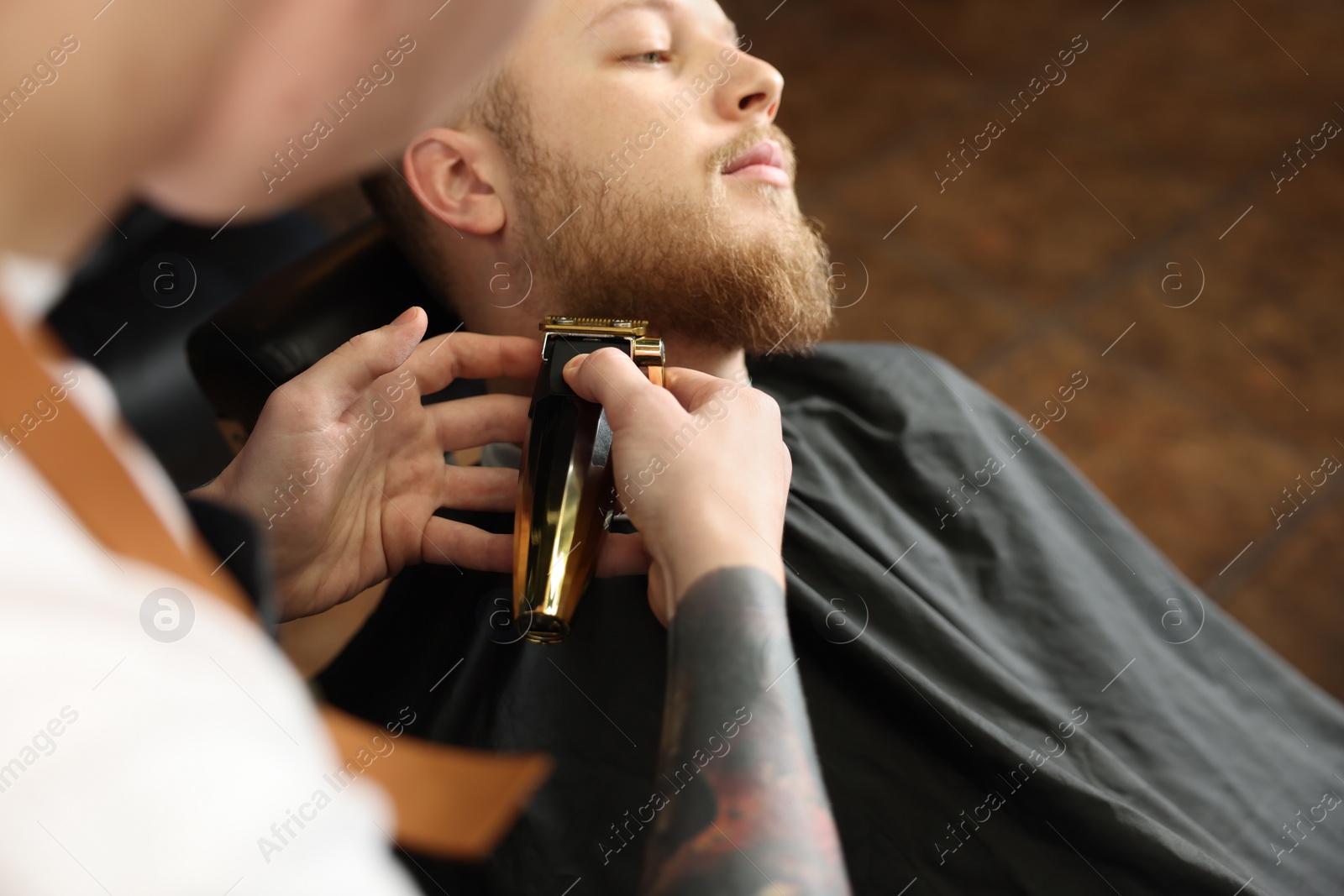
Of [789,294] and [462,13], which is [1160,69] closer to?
[789,294]

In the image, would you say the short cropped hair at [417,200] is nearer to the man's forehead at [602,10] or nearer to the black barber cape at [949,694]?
the man's forehead at [602,10]

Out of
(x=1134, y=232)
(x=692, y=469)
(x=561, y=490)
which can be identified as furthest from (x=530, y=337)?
(x=1134, y=232)

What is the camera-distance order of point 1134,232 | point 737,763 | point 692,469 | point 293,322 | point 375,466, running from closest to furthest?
point 737,763
point 692,469
point 375,466
point 293,322
point 1134,232

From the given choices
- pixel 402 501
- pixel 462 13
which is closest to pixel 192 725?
pixel 402 501

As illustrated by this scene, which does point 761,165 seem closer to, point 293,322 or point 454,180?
point 454,180

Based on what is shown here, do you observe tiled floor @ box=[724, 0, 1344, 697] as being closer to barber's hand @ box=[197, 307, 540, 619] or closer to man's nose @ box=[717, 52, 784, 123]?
man's nose @ box=[717, 52, 784, 123]

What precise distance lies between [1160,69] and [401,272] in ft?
10.5

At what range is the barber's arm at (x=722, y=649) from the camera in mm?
649

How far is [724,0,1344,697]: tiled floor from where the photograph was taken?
2.13 m

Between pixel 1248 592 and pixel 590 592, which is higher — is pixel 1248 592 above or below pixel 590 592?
below

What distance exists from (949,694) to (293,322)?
0.90 m

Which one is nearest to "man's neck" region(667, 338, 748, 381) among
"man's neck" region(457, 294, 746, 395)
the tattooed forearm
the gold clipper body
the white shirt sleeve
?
"man's neck" region(457, 294, 746, 395)

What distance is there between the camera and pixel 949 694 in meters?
1.03

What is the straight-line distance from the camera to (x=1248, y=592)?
1.97 meters
